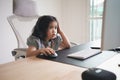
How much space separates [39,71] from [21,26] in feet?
3.24

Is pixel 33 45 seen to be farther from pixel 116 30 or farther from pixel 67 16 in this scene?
pixel 67 16

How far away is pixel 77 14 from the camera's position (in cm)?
327

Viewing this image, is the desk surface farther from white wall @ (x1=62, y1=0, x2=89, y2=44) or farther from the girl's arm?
white wall @ (x1=62, y1=0, x2=89, y2=44)

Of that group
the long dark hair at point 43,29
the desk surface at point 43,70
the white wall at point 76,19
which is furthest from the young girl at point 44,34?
the white wall at point 76,19

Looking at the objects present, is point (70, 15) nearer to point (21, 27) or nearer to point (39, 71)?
point (21, 27)

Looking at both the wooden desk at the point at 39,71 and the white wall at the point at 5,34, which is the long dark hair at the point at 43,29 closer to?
the wooden desk at the point at 39,71

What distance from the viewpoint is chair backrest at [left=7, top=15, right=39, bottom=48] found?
1.65 m

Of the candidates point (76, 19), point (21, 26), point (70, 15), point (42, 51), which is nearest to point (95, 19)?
point (76, 19)

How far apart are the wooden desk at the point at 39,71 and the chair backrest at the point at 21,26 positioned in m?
0.69

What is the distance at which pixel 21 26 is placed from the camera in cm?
171

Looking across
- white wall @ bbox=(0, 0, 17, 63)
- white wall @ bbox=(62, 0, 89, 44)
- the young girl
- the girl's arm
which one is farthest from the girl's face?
white wall @ bbox=(62, 0, 89, 44)

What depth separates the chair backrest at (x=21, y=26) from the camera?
1.65 meters

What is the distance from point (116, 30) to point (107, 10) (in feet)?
0.31

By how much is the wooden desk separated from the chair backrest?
27.1 inches
